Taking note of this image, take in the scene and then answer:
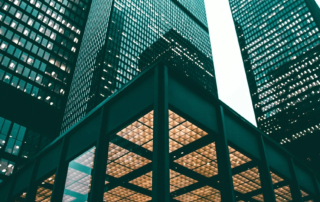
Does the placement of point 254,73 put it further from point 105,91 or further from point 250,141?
point 250,141

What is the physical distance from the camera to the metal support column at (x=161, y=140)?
1102 centimetres

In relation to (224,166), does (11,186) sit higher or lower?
higher

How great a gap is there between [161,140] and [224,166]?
5006mm

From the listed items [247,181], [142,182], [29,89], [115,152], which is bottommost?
[142,182]

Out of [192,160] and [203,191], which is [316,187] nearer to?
[203,191]

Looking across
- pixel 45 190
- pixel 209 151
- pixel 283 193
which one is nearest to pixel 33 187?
pixel 45 190

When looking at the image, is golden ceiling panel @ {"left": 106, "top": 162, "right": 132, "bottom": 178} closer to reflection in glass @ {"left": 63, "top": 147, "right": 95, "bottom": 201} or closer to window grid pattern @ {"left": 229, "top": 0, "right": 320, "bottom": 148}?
reflection in glass @ {"left": 63, "top": 147, "right": 95, "bottom": 201}

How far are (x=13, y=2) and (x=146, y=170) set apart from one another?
6467 cm

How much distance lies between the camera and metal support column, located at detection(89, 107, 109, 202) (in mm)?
14070

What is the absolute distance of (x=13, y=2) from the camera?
6312 centimetres

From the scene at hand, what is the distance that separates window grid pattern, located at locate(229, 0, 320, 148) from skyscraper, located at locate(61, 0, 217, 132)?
96.1 ft

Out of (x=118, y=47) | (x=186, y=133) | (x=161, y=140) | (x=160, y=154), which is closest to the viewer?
(x=160, y=154)

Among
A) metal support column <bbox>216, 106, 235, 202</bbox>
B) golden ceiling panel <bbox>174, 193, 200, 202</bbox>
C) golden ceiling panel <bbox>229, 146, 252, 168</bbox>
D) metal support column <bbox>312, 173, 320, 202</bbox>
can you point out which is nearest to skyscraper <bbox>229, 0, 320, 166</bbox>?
metal support column <bbox>312, 173, 320, 202</bbox>

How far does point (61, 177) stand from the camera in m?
18.4
